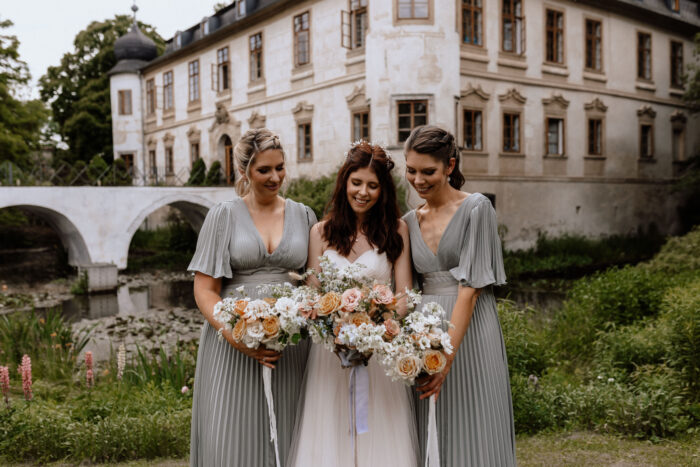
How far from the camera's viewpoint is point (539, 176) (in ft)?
71.3

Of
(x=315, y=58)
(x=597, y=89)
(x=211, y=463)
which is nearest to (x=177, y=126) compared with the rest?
(x=315, y=58)

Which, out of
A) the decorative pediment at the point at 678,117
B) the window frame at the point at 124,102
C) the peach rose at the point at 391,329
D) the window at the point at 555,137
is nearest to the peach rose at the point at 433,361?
the peach rose at the point at 391,329

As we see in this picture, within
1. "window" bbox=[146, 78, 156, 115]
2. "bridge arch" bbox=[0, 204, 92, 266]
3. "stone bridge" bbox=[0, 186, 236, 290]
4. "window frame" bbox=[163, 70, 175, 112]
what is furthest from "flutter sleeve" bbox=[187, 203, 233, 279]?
"window" bbox=[146, 78, 156, 115]

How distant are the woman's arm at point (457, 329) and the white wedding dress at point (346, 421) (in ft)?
0.72

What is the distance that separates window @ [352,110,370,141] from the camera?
65.1ft

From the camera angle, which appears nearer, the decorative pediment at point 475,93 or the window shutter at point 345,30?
the decorative pediment at point 475,93

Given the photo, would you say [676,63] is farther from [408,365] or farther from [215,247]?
[408,365]

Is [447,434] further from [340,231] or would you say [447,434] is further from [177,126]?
[177,126]

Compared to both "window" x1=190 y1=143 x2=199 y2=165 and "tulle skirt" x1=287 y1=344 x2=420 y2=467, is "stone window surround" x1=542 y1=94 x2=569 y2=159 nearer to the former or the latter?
"window" x1=190 y1=143 x2=199 y2=165

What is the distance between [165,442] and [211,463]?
1.92 m

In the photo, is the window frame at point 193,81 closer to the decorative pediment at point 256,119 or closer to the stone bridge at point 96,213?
the decorative pediment at point 256,119

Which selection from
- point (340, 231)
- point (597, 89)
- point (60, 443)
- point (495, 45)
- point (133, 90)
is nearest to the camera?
point (340, 231)

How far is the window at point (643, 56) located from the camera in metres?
25.0

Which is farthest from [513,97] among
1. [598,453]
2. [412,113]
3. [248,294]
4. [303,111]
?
[248,294]
